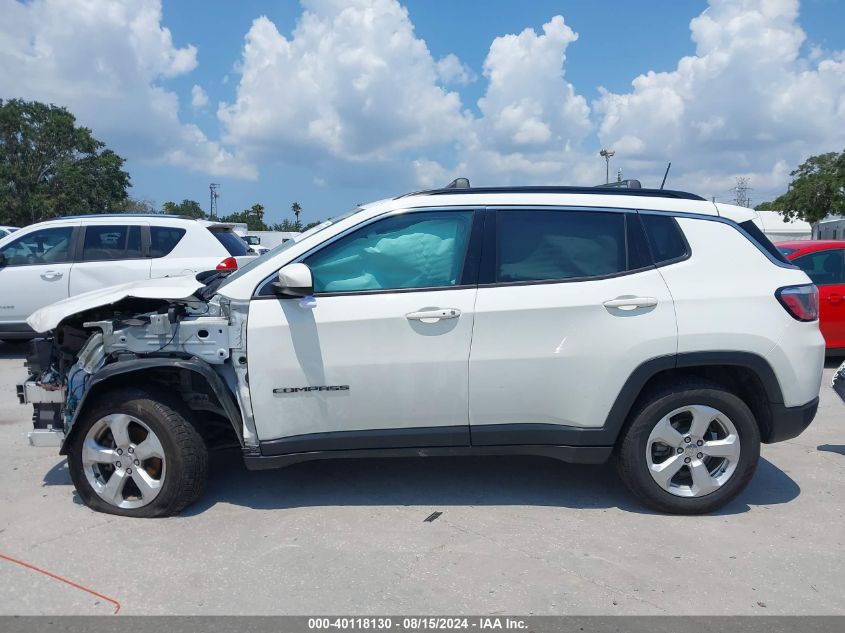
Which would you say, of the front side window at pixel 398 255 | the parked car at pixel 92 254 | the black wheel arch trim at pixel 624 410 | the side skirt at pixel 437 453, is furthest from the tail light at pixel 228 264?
the black wheel arch trim at pixel 624 410

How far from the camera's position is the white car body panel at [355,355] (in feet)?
12.8

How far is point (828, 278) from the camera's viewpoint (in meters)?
8.19

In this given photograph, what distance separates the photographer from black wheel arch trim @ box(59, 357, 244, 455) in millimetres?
3877

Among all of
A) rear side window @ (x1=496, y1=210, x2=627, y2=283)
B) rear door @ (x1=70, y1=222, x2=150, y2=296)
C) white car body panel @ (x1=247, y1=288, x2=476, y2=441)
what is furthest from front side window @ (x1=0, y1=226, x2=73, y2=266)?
rear side window @ (x1=496, y1=210, x2=627, y2=283)

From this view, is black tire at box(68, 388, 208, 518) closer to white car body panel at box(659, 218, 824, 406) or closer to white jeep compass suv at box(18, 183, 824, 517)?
white jeep compass suv at box(18, 183, 824, 517)

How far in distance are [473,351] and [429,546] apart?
3.60ft

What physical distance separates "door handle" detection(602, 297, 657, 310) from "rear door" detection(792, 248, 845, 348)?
5095 millimetres

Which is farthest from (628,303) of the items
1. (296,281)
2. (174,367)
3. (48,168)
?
(48,168)

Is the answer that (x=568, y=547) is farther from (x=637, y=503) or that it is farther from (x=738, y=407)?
(x=738, y=407)

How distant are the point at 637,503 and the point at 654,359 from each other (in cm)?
100

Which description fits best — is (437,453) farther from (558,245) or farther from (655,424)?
(558,245)

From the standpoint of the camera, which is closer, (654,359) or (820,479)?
(654,359)
